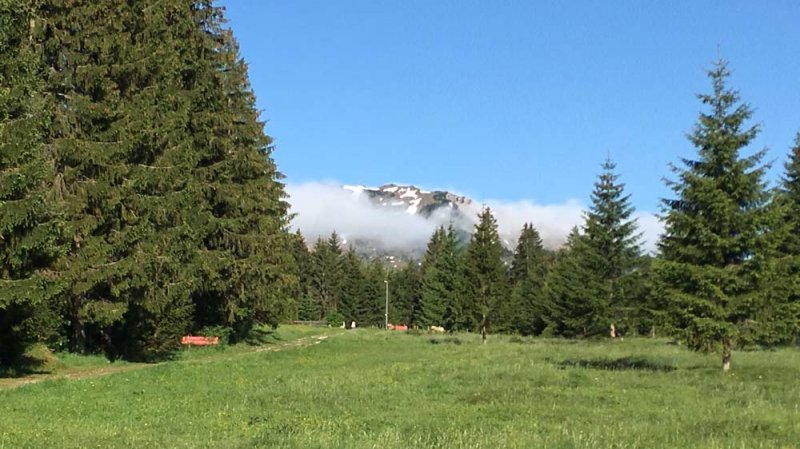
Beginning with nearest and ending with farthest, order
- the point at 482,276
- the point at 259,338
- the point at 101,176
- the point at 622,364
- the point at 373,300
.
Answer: the point at 101,176, the point at 622,364, the point at 259,338, the point at 482,276, the point at 373,300

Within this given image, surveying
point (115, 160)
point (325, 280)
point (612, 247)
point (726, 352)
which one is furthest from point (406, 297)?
point (726, 352)

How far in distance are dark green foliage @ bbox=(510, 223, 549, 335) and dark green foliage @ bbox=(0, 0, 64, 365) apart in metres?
54.6

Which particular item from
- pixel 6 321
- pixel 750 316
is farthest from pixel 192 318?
pixel 750 316

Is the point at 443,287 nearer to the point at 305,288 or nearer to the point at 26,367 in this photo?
the point at 26,367

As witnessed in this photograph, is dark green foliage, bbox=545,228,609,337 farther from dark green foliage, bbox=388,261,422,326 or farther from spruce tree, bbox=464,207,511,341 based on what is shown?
dark green foliage, bbox=388,261,422,326

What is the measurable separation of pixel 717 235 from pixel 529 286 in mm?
67476

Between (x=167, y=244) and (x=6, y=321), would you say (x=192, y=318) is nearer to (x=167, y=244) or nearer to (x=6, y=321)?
(x=167, y=244)

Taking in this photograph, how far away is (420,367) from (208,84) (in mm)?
17589

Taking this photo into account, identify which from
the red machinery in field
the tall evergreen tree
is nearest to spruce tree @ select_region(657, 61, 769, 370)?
the red machinery in field

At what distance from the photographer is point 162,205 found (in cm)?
2417

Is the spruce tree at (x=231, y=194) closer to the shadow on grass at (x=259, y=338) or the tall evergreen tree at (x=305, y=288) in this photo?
the shadow on grass at (x=259, y=338)

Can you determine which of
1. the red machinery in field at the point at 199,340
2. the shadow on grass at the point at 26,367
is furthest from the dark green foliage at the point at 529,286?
the shadow on grass at the point at 26,367

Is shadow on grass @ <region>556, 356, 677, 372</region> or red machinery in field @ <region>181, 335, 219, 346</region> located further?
red machinery in field @ <region>181, 335, 219, 346</region>

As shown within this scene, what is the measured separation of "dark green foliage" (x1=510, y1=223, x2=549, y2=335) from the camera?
7450cm
